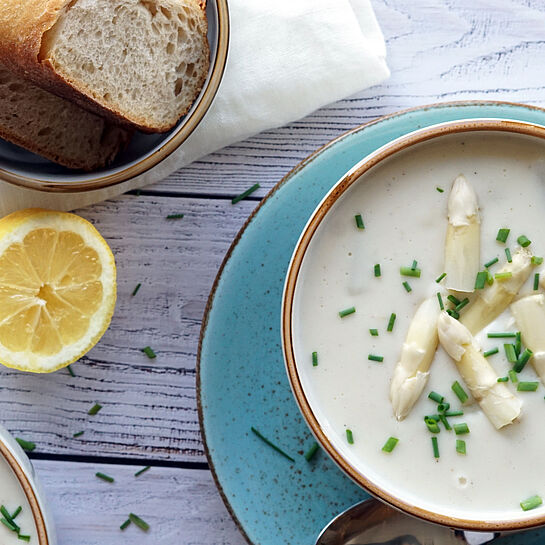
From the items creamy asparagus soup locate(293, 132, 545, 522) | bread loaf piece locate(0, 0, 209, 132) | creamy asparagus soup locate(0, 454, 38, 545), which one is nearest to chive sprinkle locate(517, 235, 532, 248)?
creamy asparagus soup locate(293, 132, 545, 522)

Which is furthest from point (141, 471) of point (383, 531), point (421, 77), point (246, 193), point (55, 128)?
point (421, 77)

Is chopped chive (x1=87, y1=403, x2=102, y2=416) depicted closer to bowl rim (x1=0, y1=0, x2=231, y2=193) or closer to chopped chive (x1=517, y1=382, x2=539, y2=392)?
bowl rim (x1=0, y1=0, x2=231, y2=193)

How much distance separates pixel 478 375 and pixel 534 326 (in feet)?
0.40

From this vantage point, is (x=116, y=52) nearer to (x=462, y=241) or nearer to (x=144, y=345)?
(x=144, y=345)

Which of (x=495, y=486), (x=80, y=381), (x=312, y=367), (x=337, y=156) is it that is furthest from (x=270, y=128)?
(x=495, y=486)

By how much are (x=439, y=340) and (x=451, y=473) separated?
0.22 metres

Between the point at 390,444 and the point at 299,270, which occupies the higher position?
the point at 299,270

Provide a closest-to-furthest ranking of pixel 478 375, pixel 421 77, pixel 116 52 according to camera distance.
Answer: pixel 478 375
pixel 116 52
pixel 421 77

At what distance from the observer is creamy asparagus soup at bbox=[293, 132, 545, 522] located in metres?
1.27

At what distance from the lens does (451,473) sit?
130 cm

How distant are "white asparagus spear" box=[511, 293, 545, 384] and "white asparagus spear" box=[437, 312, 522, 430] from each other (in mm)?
67

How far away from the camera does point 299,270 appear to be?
1283 millimetres

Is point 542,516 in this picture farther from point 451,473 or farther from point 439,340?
point 439,340

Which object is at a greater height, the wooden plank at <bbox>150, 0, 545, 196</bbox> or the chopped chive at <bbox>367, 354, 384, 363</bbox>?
the wooden plank at <bbox>150, 0, 545, 196</bbox>
